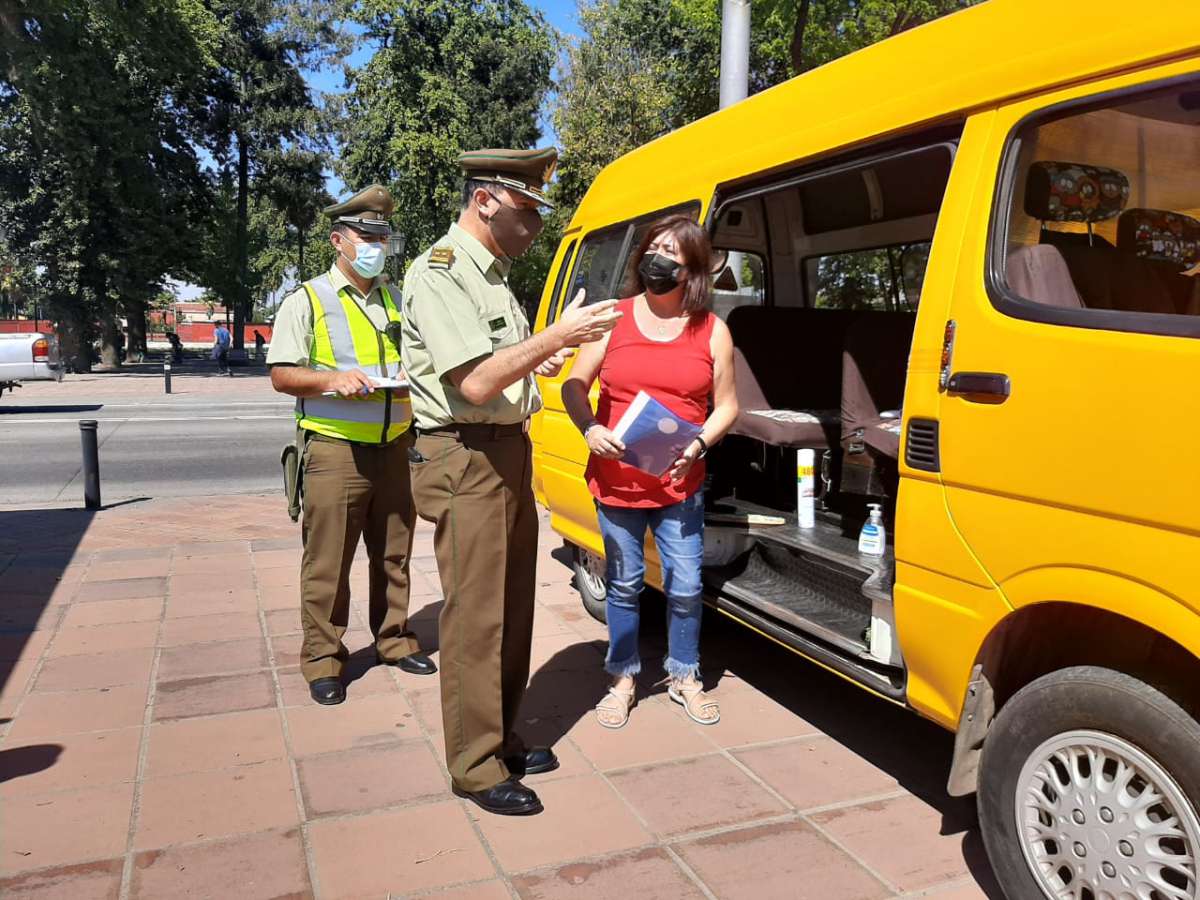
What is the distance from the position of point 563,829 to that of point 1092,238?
97.2 inches

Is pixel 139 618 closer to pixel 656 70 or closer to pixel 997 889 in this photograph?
pixel 997 889

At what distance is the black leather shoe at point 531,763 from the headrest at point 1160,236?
2570 millimetres

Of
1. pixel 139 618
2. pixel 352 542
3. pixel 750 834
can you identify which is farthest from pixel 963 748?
pixel 139 618

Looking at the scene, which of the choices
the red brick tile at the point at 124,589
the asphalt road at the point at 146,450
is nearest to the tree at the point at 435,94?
the asphalt road at the point at 146,450

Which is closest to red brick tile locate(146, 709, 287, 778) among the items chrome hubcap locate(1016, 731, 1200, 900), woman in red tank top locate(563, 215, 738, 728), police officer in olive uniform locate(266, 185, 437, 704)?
police officer in olive uniform locate(266, 185, 437, 704)

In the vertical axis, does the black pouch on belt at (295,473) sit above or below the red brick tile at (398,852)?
above

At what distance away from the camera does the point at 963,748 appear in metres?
2.73

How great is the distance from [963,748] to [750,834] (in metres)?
0.80

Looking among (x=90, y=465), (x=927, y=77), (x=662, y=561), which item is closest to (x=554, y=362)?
(x=662, y=561)

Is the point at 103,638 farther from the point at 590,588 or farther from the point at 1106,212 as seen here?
the point at 1106,212

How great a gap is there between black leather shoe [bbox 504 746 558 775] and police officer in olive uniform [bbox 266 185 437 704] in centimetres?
108

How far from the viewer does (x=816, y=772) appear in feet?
11.8

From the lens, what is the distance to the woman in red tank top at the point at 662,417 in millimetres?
3688

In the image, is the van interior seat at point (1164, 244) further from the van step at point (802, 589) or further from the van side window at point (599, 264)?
the van side window at point (599, 264)
